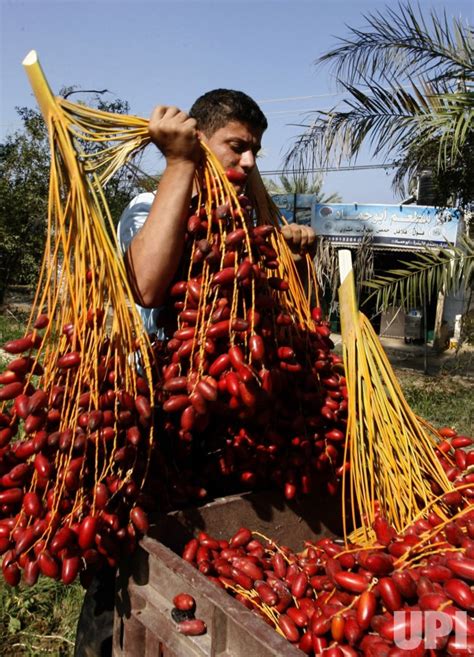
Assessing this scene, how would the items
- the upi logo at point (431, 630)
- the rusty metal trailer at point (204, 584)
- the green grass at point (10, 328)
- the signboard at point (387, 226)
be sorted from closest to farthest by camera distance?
1. the upi logo at point (431, 630)
2. the rusty metal trailer at point (204, 584)
3. the green grass at point (10, 328)
4. the signboard at point (387, 226)

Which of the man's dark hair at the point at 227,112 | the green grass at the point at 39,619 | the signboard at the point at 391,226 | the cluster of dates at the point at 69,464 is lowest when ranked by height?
the green grass at the point at 39,619

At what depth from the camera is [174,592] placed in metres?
1.17

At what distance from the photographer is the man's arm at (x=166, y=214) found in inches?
52.3

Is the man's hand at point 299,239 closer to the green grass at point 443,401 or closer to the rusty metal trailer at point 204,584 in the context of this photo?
the rusty metal trailer at point 204,584

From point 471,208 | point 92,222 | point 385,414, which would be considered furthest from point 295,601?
point 471,208

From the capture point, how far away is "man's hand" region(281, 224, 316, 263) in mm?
1786

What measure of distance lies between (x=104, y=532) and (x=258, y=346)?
462 millimetres

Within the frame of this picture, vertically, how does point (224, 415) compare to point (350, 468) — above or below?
above

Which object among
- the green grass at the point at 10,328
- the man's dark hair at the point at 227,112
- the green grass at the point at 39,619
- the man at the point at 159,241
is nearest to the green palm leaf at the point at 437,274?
the green grass at the point at 39,619

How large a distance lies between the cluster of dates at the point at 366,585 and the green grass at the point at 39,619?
142 cm

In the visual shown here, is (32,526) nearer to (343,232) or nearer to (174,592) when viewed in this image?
(174,592)

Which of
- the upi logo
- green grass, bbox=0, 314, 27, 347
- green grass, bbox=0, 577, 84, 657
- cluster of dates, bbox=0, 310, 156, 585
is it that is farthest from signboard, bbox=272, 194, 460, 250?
the upi logo

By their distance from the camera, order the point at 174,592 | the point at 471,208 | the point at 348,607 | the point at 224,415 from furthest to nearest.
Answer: the point at 471,208
the point at 224,415
the point at 174,592
the point at 348,607

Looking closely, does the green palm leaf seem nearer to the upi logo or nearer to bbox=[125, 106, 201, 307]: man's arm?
bbox=[125, 106, 201, 307]: man's arm
